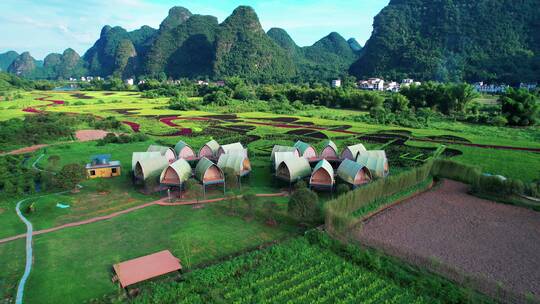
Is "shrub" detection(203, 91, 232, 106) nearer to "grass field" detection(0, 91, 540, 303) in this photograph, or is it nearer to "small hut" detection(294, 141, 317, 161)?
"grass field" detection(0, 91, 540, 303)

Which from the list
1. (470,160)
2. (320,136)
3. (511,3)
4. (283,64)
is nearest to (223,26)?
(283,64)

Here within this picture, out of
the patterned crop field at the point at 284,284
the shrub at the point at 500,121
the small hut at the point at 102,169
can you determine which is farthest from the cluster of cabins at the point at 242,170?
the shrub at the point at 500,121

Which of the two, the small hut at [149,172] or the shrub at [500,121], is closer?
the small hut at [149,172]

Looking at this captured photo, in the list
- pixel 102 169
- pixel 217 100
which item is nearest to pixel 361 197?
pixel 102 169

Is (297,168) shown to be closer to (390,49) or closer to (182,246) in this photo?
(182,246)

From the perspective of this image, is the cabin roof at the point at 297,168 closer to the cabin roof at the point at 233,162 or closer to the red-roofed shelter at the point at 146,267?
the cabin roof at the point at 233,162

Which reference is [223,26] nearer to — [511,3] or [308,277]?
[511,3]
